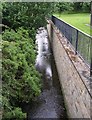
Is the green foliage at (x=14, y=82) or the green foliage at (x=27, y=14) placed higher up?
the green foliage at (x=27, y=14)

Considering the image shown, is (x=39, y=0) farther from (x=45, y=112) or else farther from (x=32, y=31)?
(x=45, y=112)

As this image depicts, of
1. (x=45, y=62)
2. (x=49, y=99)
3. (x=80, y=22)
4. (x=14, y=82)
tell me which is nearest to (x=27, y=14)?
(x=45, y=62)

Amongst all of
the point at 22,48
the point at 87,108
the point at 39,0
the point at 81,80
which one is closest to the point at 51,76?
the point at 22,48

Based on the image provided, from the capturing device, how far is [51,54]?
20.7m

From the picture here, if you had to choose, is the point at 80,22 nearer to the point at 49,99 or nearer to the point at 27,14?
the point at 27,14

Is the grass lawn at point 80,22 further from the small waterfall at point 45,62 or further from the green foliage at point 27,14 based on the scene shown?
the small waterfall at point 45,62

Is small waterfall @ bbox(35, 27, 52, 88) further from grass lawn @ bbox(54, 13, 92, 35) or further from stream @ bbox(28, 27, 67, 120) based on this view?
grass lawn @ bbox(54, 13, 92, 35)

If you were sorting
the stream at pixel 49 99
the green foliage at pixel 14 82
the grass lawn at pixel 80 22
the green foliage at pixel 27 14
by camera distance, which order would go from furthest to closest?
the grass lawn at pixel 80 22, the green foliage at pixel 27 14, the stream at pixel 49 99, the green foliage at pixel 14 82

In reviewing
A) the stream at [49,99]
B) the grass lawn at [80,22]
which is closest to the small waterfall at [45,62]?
the stream at [49,99]

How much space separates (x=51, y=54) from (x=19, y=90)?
37.6 ft

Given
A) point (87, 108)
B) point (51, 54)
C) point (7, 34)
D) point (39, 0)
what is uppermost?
point (39, 0)

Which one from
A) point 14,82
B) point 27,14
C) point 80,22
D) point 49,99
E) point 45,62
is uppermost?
point 27,14

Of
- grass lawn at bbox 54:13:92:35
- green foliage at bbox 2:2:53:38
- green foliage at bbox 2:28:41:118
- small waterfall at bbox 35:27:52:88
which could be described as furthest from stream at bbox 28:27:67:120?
grass lawn at bbox 54:13:92:35

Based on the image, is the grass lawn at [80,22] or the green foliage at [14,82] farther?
the grass lawn at [80,22]
